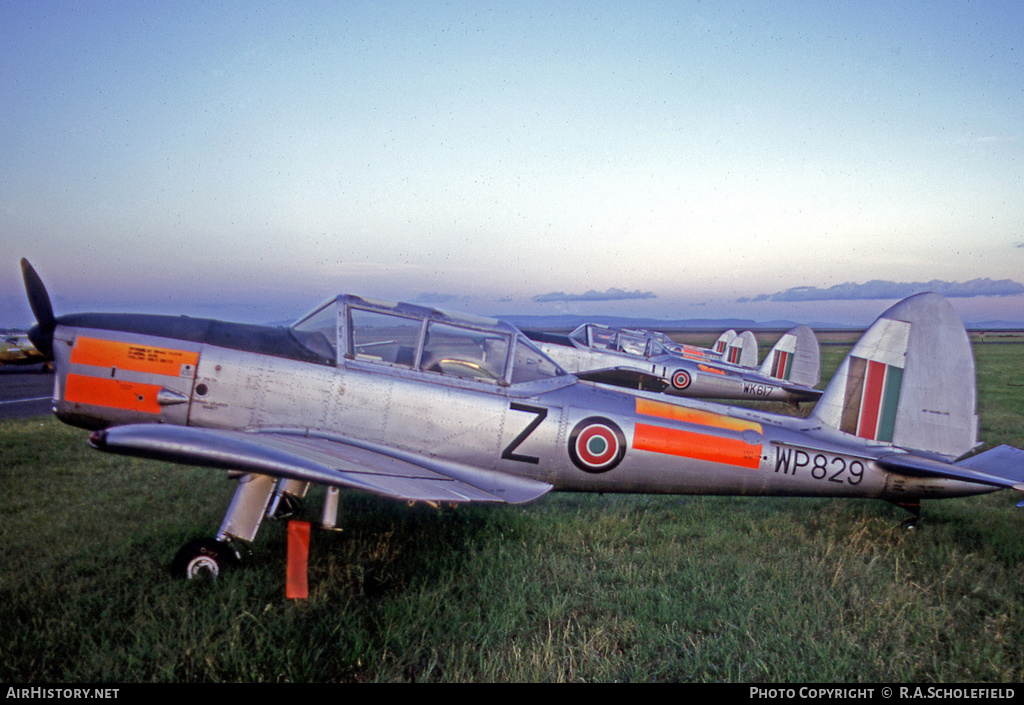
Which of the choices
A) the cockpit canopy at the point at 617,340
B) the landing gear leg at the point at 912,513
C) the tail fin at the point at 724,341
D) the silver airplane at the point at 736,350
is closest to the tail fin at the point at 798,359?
the silver airplane at the point at 736,350

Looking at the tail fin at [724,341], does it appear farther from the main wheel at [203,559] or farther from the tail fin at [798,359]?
the main wheel at [203,559]

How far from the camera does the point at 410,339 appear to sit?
4.28 metres

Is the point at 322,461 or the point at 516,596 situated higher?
the point at 322,461

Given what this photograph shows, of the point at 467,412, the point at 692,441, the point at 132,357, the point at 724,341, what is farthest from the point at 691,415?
the point at 724,341

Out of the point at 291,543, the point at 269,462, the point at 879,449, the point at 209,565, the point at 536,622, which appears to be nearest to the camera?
the point at 269,462

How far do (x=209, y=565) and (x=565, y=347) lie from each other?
9689 millimetres

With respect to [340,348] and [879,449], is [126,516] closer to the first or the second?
[340,348]

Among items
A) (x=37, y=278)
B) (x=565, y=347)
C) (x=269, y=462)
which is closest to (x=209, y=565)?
(x=269, y=462)

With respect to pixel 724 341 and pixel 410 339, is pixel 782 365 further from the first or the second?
pixel 410 339

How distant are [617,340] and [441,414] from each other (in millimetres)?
9825

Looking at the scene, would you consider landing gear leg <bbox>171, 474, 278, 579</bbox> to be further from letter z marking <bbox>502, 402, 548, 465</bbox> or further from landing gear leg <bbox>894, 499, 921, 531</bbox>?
landing gear leg <bbox>894, 499, 921, 531</bbox>

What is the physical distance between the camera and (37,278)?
4414 mm

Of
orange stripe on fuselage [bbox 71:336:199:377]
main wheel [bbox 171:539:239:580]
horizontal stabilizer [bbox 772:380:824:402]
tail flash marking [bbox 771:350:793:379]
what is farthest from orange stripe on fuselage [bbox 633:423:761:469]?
tail flash marking [bbox 771:350:793:379]

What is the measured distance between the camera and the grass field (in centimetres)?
280
